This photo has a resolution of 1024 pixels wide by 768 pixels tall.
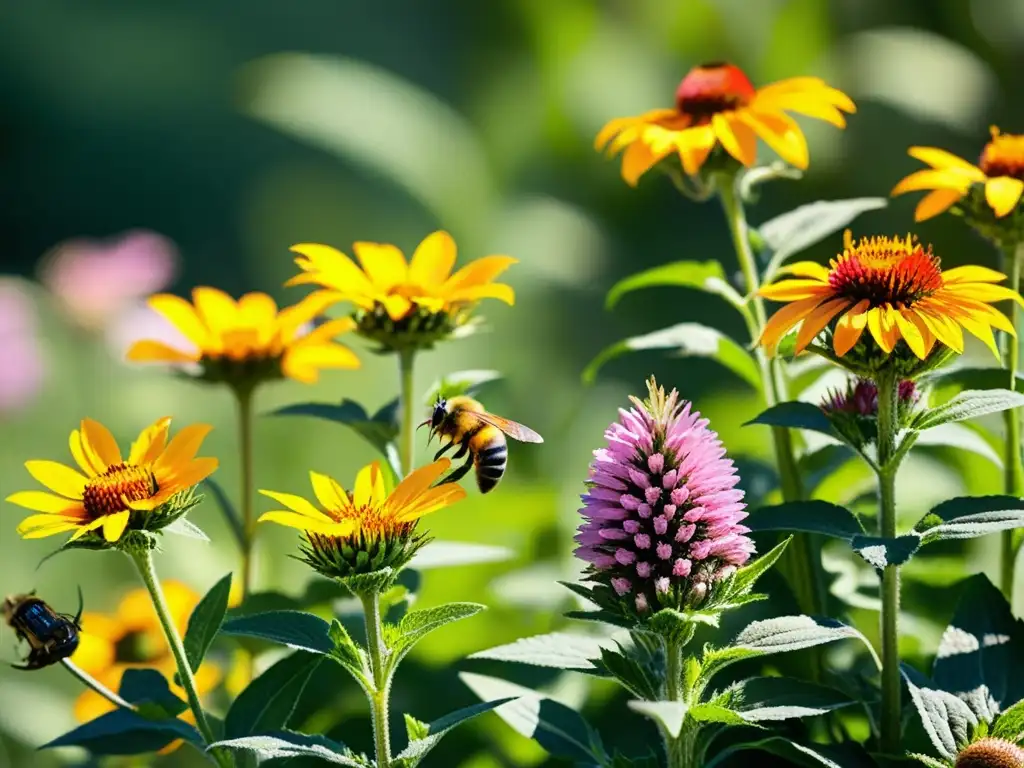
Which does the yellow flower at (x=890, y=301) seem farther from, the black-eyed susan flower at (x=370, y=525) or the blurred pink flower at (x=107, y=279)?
the blurred pink flower at (x=107, y=279)

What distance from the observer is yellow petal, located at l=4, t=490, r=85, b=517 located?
0.54m

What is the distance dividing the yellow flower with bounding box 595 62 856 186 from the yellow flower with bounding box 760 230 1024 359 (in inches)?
4.3

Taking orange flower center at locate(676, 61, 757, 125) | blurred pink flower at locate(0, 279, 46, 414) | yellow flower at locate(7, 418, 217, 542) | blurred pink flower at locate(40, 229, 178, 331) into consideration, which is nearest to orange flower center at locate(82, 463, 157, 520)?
yellow flower at locate(7, 418, 217, 542)

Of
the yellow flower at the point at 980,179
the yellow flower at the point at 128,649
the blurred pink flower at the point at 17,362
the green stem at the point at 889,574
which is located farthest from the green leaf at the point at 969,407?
the blurred pink flower at the point at 17,362

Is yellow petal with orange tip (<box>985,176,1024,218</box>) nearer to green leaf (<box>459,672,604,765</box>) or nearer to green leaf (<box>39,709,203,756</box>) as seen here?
green leaf (<box>459,672,604,765</box>)

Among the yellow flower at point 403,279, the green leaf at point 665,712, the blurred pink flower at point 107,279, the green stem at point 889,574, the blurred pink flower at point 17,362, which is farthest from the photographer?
the blurred pink flower at point 107,279

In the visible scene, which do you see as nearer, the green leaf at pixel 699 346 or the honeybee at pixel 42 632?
the honeybee at pixel 42 632

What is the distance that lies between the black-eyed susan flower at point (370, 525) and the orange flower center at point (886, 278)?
17cm

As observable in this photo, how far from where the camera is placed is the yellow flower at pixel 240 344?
0.73 m

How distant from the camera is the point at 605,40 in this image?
2188mm

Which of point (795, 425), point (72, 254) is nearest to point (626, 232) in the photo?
point (72, 254)

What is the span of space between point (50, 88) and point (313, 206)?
699 millimetres

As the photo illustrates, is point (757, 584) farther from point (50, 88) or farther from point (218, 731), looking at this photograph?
point (50, 88)

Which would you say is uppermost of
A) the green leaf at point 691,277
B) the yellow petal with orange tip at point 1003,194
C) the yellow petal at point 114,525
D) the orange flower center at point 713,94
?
the orange flower center at point 713,94
